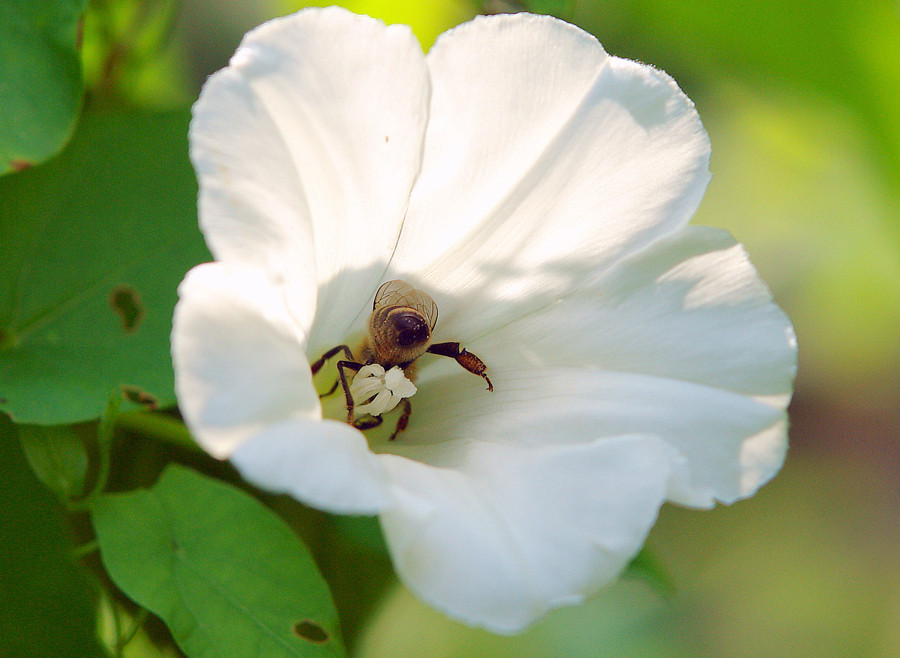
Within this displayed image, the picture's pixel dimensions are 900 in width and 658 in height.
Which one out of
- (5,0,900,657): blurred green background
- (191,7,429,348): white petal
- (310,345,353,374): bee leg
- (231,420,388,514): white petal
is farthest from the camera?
(5,0,900,657): blurred green background

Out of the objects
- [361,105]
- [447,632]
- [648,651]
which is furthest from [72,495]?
[648,651]

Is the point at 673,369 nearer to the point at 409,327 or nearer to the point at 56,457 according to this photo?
the point at 409,327

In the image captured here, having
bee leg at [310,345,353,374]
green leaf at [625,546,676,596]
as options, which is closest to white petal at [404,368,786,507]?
bee leg at [310,345,353,374]

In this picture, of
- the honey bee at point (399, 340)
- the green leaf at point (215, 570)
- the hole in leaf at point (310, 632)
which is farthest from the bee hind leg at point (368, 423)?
the hole in leaf at point (310, 632)

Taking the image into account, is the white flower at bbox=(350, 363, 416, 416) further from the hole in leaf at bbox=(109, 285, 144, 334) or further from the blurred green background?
the blurred green background

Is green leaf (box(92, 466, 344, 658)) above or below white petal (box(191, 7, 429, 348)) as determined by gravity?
below

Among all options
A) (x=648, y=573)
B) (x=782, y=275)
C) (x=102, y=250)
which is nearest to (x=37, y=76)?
(x=102, y=250)

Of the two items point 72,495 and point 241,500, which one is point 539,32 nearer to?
point 241,500
